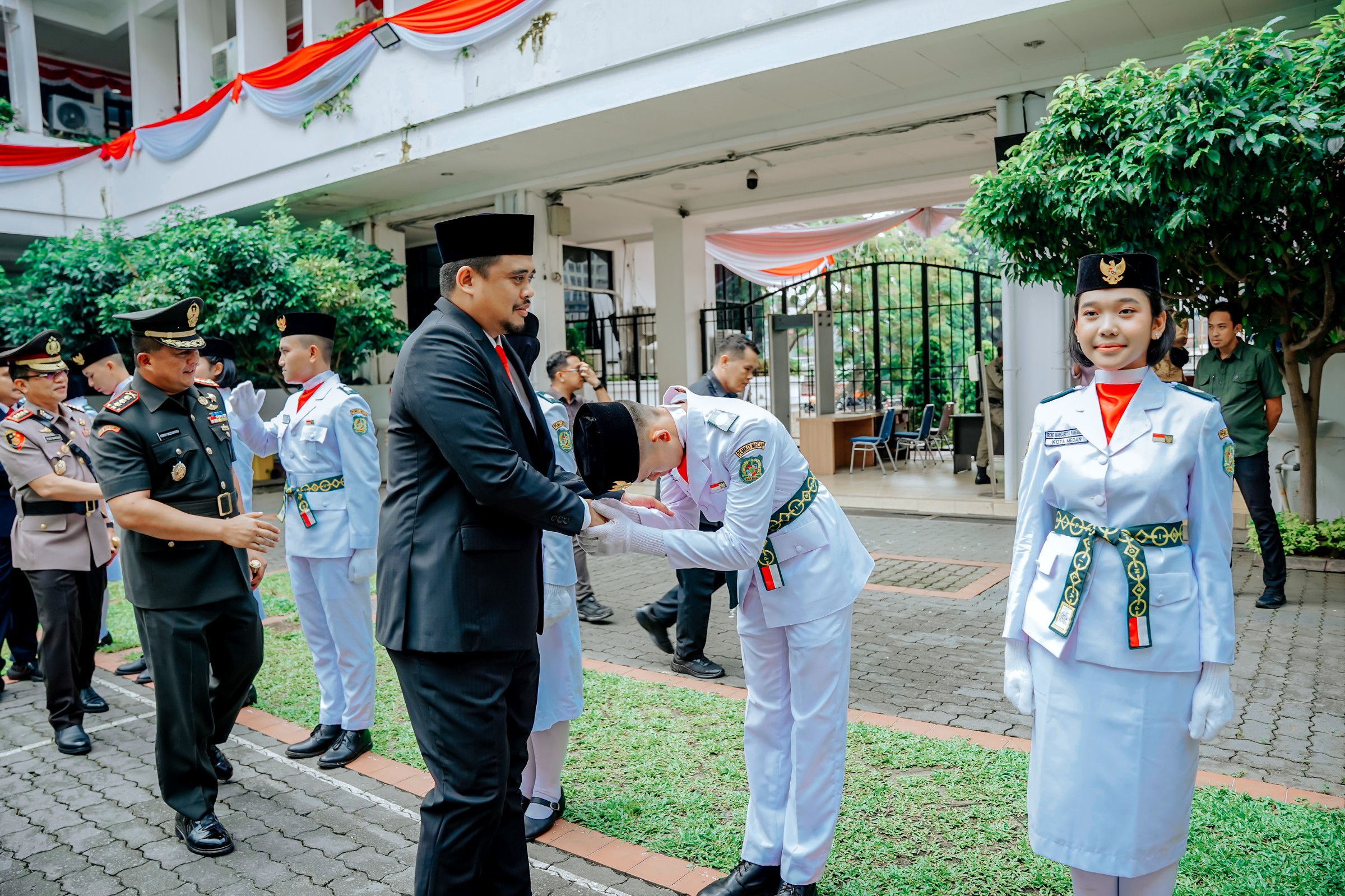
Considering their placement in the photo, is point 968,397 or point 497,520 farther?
point 968,397

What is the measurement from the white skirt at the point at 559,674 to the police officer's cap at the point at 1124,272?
6.82 ft

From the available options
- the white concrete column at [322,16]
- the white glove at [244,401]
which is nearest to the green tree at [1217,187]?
the white glove at [244,401]

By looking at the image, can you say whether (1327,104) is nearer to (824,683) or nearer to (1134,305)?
(1134,305)

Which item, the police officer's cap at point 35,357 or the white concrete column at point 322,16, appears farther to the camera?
the white concrete column at point 322,16

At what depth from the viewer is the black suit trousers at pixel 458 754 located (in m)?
2.29

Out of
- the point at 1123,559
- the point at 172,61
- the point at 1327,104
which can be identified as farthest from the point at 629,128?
the point at 172,61

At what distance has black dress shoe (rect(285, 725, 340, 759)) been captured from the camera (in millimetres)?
4305

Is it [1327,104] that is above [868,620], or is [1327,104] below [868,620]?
above

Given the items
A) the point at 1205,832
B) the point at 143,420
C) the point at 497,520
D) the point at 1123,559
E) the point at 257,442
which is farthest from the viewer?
the point at 257,442

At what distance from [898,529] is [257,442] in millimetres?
6872

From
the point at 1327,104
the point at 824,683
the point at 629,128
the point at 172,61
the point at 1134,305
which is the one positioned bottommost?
the point at 824,683

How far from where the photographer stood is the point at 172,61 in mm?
19125

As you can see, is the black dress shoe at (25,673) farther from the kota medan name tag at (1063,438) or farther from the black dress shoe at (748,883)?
the kota medan name tag at (1063,438)

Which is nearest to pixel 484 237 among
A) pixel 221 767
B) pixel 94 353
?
pixel 221 767
